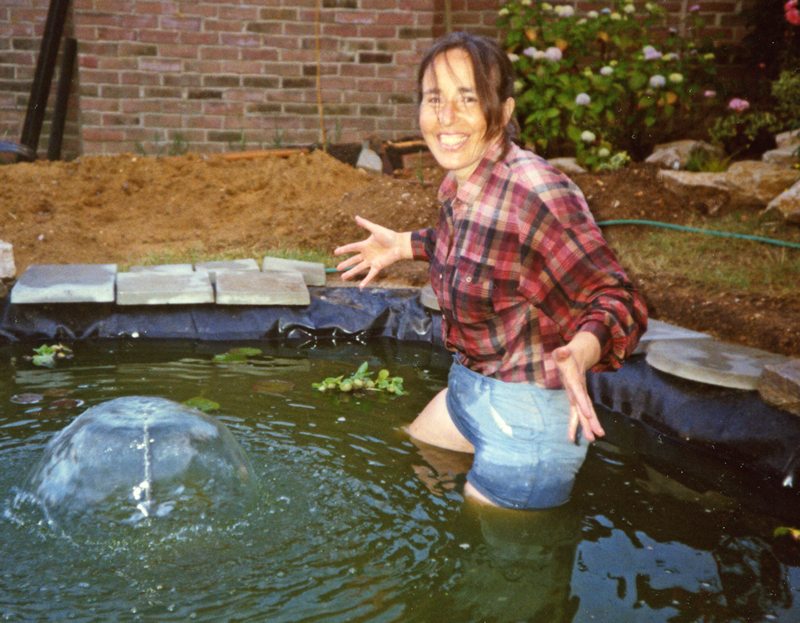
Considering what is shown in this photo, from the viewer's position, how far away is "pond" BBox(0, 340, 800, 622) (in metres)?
2.66

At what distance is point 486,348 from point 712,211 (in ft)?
13.8

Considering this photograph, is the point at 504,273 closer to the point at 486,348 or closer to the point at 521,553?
the point at 486,348

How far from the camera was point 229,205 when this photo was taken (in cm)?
742

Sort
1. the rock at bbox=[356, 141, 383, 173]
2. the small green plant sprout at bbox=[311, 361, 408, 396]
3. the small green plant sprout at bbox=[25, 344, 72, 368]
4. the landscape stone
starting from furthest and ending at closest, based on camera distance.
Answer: the rock at bbox=[356, 141, 383, 173], the landscape stone, the small green plant sprout at bbox=[25, 344, 72, 368], the small green plant sprout at bbox=[311, 361, 408, 396]

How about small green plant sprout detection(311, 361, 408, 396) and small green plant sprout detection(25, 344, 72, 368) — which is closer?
small green plant sprout detection(311, 361, 408, 396)

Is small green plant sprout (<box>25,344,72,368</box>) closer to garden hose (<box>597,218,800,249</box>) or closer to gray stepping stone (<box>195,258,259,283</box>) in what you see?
gray stepping stone (<box>195,258,259,283</box>)

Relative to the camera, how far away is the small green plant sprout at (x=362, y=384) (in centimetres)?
449

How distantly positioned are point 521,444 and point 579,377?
755 mm

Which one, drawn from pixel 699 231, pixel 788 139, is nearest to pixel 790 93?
pixel 788 139

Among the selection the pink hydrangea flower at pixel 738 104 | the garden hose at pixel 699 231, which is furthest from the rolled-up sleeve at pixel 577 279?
the pink hydrangea flower at pixel 738 104

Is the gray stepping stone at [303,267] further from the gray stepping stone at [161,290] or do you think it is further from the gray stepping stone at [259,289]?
the gray stepping stone at [161,290]

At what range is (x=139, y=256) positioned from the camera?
6.19m

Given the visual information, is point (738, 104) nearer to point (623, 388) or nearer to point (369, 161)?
point (369, 161)

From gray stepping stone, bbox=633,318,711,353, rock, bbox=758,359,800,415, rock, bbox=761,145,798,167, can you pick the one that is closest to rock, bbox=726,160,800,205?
rock, bbox=761,145,798,167
